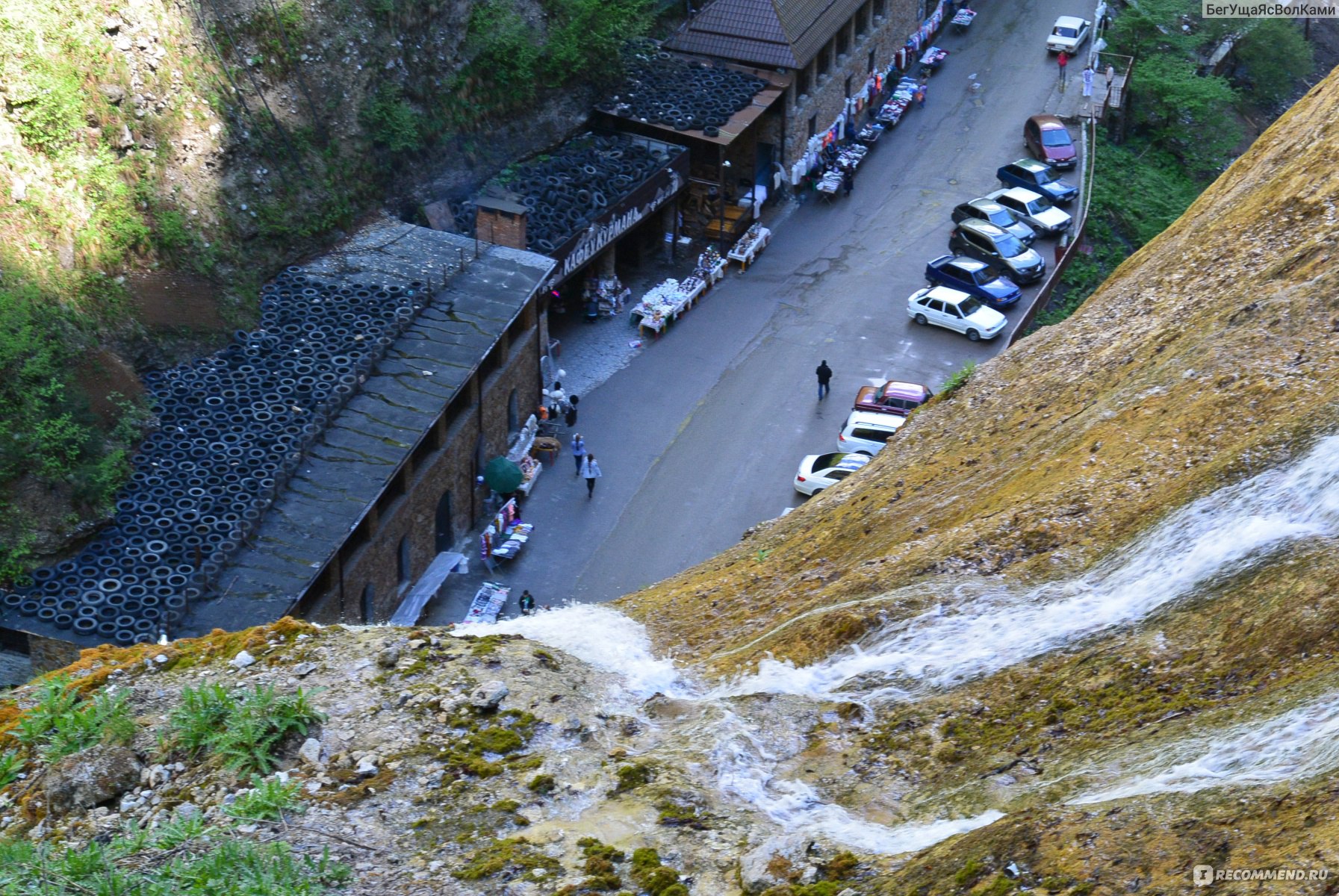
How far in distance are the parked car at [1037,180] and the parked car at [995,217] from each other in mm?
2696

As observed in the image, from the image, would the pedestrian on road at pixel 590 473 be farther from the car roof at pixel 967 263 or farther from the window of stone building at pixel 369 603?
the car roof at pixel 967 263

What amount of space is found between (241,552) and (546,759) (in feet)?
50.0

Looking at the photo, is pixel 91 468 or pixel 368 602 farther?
pixel 368 602

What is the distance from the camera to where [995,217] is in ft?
143

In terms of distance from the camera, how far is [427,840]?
959cm

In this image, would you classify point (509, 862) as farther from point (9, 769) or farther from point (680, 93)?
point (680, 93)

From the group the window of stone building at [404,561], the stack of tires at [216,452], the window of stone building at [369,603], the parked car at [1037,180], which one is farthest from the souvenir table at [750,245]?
the window of stone building at [369,603]

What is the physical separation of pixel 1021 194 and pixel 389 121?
2171 centimetres

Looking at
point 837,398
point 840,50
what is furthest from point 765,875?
point 840,50

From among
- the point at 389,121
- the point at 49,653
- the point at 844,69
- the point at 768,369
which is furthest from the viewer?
the point at 844,69

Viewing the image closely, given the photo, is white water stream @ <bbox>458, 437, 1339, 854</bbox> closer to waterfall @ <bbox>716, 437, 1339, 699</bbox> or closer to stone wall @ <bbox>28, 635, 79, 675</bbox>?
waterfall @ <bbox>716, 437, 1339, 699</bbox>

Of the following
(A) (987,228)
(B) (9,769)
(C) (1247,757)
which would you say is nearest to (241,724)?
(B) (9,769)

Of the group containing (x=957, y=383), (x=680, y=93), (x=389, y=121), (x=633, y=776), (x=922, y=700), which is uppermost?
(x=922, y=700)

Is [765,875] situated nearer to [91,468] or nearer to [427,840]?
[427,840]
